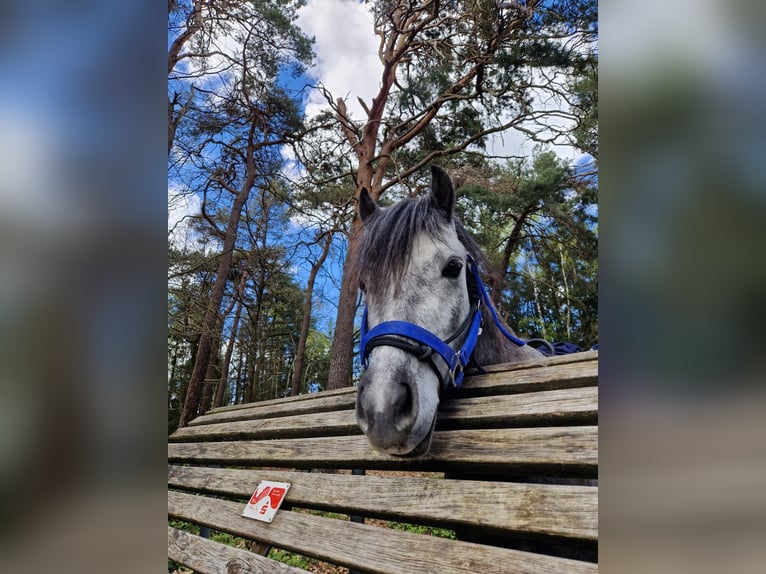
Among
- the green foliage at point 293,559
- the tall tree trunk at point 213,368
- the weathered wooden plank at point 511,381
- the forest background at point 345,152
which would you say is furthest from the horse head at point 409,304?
the tall tree trunk at point 213,368

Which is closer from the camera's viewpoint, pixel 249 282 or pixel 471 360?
pixel 471 360

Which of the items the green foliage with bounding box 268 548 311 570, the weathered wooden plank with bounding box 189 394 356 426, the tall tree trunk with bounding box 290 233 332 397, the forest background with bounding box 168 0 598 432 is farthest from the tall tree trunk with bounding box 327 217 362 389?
the green foliage with bounding box 268 548 311 570

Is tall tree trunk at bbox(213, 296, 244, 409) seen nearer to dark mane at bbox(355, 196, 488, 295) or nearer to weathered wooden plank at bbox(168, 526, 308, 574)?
weathered wooden plank at bbox(168, 526, 308, 574)

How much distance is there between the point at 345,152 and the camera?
4.48 metres

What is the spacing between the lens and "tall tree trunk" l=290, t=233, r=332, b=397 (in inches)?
184

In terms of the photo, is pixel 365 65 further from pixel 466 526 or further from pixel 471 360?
pixel 466 526

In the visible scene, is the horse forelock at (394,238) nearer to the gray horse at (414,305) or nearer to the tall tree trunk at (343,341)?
the gray horse at (414,305)

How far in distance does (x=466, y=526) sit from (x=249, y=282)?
13.0 ft

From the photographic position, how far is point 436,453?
1.21 metres

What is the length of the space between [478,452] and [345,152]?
3933mm

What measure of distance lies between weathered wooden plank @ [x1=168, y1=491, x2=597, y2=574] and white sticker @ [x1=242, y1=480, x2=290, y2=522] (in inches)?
1.1

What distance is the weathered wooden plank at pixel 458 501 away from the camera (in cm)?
87
